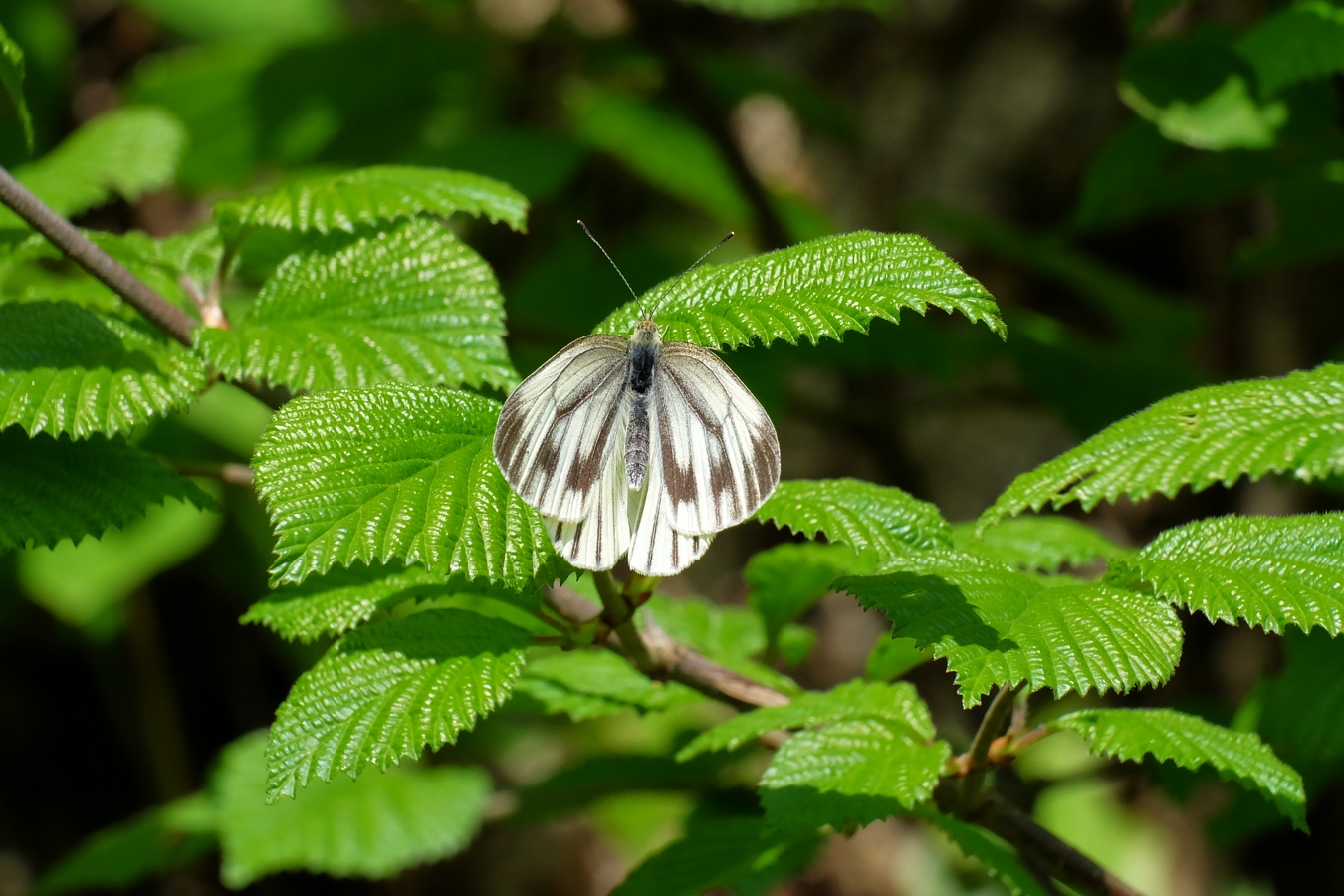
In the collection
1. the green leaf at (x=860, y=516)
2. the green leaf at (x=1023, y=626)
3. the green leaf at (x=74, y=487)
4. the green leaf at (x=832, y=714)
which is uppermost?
the green leaf at (x=1023, y=626)

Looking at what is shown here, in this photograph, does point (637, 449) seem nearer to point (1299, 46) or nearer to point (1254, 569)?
point (1254, 569)

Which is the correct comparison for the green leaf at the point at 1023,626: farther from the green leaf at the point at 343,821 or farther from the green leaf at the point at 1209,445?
the green leaf at the point at 343,821

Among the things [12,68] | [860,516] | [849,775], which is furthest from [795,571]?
[12,68]

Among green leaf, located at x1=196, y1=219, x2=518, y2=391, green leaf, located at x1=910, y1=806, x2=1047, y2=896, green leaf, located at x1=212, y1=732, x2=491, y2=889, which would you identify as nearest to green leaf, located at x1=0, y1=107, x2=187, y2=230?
green leaf, located at x1=196, y1=219, x2=518, y2=391

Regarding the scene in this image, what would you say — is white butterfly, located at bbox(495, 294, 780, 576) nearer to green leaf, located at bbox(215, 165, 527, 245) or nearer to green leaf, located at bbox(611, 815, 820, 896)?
green leaf, located at bbox(215, 165, 527, 245)

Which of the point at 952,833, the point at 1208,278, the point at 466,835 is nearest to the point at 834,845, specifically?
the point at 466,835

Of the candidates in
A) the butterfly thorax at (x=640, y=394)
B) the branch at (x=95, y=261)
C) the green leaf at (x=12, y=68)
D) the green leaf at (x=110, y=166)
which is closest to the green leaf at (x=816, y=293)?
the butterfly thorax at (x=640, y=394)
